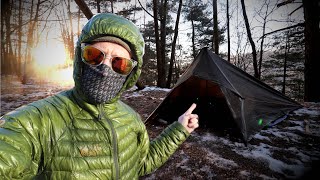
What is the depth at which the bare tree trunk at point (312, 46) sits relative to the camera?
754 cm

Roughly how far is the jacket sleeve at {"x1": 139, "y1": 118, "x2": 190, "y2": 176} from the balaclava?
437mm

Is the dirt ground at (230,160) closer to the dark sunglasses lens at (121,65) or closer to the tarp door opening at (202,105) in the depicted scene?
the tarp door opening at (202,105)

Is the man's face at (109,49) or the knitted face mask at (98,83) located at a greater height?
the man's face at (109,49)

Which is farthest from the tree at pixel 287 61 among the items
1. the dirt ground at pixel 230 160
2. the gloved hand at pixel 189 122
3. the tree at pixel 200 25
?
the gloved hand at pixel 189 122

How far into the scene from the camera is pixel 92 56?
1.28 m

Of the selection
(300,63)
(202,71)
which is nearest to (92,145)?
(202,71)

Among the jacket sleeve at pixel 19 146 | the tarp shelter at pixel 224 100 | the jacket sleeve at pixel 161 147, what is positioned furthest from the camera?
the tarp shelter at pixel 224 100

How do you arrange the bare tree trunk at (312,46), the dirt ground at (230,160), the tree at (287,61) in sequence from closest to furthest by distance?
the dirt ground at (230,160)
the bare tree trunk at (312,46)
the tree at (287,61)

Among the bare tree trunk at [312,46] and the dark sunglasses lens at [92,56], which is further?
the bare tree trunk at [312,46]

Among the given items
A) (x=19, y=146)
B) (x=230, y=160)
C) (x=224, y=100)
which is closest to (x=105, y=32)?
(x=19, y=146)

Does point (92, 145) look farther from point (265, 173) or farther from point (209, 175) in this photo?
point (265, 173)

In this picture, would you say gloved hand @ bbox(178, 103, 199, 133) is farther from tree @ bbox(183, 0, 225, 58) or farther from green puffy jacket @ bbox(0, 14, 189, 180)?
tree @ bbox(183, 0, 225, 58)

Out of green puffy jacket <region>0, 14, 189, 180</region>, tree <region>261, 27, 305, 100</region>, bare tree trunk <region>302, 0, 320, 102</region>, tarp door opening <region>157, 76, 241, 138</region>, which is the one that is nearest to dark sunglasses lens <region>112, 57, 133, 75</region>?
green puffy jacket <region>0, 14, 189, 180</region>

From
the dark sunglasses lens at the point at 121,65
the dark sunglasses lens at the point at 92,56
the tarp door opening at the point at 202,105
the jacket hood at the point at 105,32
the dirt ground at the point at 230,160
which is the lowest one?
the dirt ground at the point at 230,160
